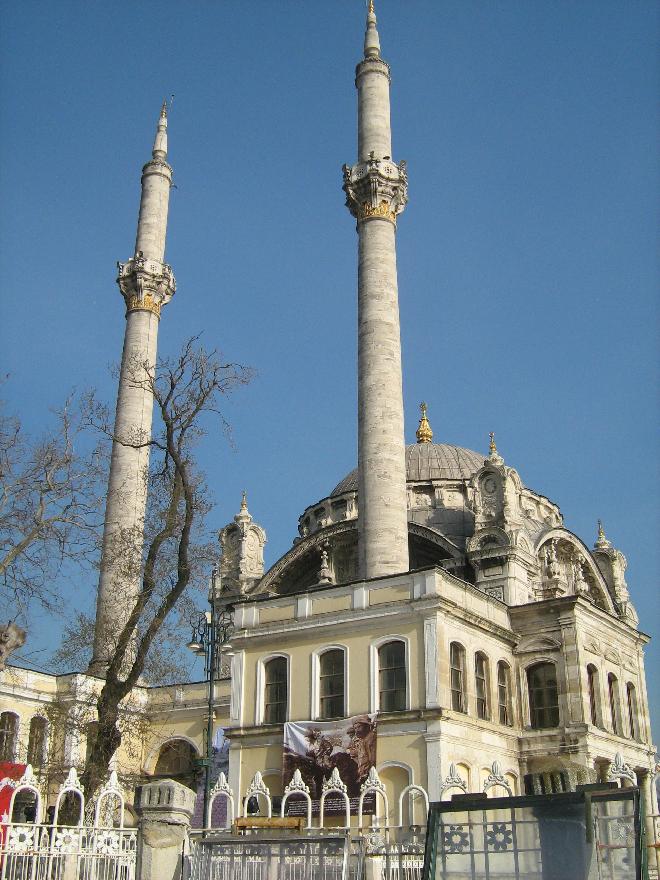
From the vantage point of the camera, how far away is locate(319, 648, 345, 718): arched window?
84.8 ft

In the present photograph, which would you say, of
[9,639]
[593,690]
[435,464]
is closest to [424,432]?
[435,464]

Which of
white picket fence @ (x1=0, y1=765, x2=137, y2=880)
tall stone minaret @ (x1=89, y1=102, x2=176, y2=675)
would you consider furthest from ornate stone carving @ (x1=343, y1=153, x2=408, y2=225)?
white picket fence @ (x1=0, y1=765, x2=137, y2=880)

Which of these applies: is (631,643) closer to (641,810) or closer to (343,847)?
(343,847)

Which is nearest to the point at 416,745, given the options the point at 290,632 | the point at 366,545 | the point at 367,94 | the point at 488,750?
the point at 488,750

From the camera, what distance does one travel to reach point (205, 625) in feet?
81.2

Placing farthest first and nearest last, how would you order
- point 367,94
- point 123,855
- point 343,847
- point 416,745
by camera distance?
point 367,94 → point 416,745 → point 123,855 → point 343,847

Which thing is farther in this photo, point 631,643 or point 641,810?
point 631,643

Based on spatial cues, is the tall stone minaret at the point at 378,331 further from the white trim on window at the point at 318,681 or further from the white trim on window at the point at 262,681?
the white trim on window at the point at 262,681

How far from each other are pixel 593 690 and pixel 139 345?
73.7 feet

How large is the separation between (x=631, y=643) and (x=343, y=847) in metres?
24.3

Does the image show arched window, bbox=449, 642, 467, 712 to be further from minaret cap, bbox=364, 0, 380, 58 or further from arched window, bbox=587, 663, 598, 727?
minaret cap, bbox=364, 0, 380, 58

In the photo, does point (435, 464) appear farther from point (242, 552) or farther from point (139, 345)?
point (139, 345)

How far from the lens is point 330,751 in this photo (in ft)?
82.1

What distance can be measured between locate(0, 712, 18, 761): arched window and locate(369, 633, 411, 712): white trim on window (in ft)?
46.7
